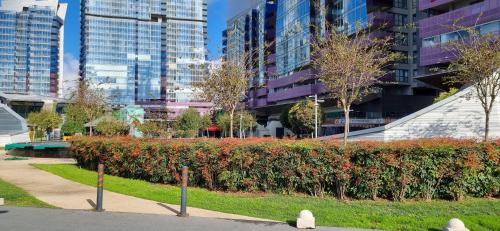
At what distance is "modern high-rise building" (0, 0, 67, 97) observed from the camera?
541 feet

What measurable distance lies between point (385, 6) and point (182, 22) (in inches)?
5083

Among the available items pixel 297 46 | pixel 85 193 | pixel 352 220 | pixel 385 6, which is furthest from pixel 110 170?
pixel 297 46

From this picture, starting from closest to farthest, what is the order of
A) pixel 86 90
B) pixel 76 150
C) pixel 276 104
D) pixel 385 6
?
pixel 76 150 → pixel 86 90 → pixel 385 6 → pixel 276 104

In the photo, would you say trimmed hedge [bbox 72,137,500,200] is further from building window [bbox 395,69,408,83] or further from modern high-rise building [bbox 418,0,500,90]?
building window [bbox 395,69,408,83]

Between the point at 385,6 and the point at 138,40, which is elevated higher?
the point at 138,40

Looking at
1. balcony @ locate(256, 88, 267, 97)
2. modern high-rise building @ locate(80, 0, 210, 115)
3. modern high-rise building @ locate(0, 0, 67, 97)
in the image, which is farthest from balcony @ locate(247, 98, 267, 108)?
modern high-rise building @ locate(0, 0, 67, 97)

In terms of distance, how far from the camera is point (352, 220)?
9.09 m

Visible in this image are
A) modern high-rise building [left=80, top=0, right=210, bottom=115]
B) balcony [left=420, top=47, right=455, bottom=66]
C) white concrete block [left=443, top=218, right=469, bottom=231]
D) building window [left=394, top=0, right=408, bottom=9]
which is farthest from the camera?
modern high-rise building [left=80, top=0, right=210, bottom=115]

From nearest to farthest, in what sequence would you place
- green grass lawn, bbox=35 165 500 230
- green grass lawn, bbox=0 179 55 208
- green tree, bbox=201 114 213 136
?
green grass lawn, bbox=35 165 500 230, green grass lawn, bbox=0 179 55 208, green tree, bbox=201 114 213 136

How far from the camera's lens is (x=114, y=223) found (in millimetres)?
8844

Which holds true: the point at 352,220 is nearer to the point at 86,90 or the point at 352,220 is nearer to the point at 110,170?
the point at 110,170

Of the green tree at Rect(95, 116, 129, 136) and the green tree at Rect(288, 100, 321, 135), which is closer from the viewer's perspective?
the green tree at Rect(95, 116, 129, 136)

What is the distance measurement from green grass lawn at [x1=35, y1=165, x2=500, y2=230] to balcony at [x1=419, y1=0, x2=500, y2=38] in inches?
1402

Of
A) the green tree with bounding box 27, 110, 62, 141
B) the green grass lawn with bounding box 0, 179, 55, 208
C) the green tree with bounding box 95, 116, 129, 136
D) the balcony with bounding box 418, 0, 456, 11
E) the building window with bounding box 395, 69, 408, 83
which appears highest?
the balcony with bounding box 418, 0, 456, 11
